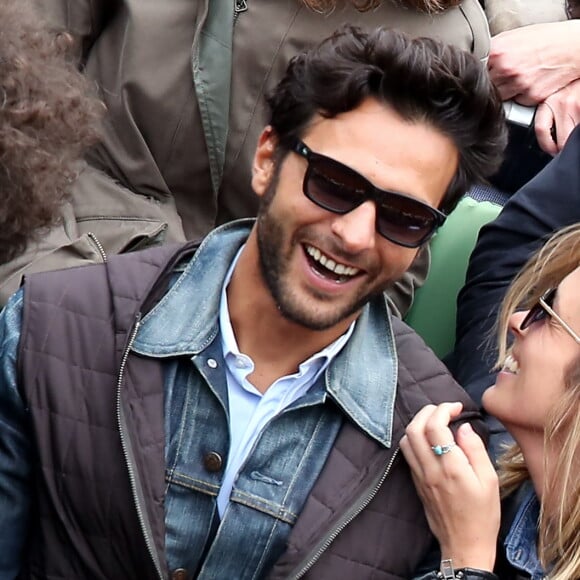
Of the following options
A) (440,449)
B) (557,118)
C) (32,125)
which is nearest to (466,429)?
(440,449)

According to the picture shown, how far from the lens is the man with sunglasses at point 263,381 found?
4.98 feet

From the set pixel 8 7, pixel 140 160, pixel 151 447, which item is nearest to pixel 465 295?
pixel 140 160

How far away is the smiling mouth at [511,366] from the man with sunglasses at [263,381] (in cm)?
21

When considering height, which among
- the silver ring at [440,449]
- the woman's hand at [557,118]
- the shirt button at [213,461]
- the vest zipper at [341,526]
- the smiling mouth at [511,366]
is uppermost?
the woman's hand at [557,118]

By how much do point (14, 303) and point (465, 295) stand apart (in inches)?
40.1

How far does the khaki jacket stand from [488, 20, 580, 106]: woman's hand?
0.23 m

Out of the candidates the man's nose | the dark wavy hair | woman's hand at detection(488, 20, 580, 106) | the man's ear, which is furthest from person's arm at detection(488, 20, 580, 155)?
the man's nose

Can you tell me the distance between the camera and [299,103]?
1.64 meters

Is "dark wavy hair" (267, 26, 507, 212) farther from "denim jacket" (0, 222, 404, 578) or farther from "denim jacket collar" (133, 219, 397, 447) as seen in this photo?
"denim jacket" (0, 222, 404, 578)

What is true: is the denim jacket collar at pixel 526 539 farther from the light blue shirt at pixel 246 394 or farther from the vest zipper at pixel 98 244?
the vest zipper at pixel 98 244

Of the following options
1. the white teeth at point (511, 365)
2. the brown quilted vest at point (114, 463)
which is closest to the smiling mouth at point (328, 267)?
the brown quilted vest at point (114, 463)

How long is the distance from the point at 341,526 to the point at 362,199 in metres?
0.52

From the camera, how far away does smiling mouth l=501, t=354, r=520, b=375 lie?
5.52 feet

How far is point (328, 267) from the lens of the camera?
5.08 ft
